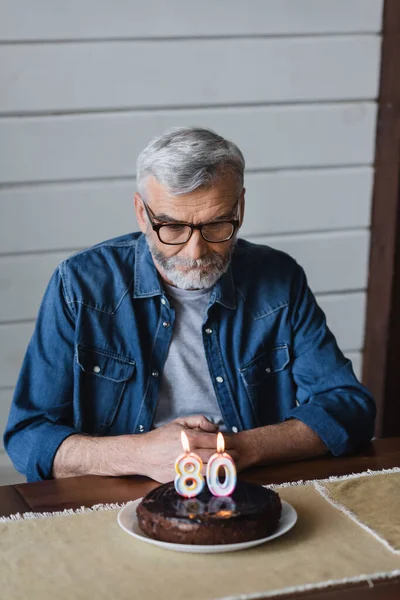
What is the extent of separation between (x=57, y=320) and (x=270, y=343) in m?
0.54

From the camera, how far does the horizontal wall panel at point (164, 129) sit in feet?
10.2

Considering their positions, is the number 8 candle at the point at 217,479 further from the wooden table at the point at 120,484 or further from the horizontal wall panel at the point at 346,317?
the horizontal wall panel at the point at 346,317

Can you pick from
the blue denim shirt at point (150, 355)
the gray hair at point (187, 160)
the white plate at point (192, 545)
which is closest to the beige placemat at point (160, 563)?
the white plate at point (192, 545)

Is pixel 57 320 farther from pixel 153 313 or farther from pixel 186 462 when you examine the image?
pixel 186 462

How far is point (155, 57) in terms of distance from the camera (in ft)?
10.3

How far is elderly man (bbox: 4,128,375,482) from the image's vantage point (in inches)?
76.2

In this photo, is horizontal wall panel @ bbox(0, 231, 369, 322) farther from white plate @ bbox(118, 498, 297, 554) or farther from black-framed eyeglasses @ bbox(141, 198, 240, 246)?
white plate @ bbox(118, 498, 297, 554)

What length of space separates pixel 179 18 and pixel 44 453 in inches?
72.5

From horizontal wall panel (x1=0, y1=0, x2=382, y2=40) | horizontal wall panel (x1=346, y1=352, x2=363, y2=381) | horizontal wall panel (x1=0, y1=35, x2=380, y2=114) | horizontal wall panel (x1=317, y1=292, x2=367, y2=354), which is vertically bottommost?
horizontal wall panel (x1=346, y1=352, x2=363, y2=381)

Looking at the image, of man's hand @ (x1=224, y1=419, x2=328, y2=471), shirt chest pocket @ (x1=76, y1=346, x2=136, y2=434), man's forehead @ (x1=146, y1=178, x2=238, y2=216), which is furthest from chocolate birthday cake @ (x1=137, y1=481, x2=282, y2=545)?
man's forehead @ (x1=146, y1=178, x2=238, y2=216)

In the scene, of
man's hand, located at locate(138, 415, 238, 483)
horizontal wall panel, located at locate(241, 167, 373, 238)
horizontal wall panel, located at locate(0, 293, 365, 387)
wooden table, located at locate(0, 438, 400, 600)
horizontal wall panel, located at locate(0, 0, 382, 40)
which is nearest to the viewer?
wooden table, located at locate(0, 438, 400, 600)

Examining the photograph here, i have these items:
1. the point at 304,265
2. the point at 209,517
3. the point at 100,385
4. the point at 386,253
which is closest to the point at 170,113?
the point at 304,265

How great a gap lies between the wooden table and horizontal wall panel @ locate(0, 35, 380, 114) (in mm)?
1720

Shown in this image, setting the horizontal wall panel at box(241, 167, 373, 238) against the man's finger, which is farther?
the horizontal wall panel at box(241, 167, 373, 238)
